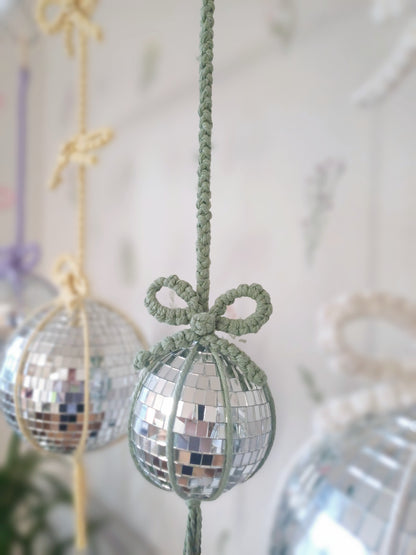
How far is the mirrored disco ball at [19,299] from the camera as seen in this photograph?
1.87 ft

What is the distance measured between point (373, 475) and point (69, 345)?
27 cm

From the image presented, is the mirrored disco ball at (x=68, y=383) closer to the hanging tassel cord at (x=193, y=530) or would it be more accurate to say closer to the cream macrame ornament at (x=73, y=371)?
the cream macrame ornament at (x=73, y=371)

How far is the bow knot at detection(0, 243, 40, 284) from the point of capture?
642 millimetres

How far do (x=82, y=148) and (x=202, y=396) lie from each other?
0.24 meters

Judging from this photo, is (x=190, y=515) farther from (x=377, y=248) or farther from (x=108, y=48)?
(x=108, y=48)

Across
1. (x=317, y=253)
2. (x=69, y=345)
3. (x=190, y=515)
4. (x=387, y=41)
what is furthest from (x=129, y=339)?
(x=387, y=41)

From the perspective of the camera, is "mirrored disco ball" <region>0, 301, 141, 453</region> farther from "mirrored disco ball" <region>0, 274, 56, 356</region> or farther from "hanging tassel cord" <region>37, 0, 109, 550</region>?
"mirrored disco ball" <region>0, 274, 56, 356</region>

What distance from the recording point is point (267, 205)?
0.75 meters

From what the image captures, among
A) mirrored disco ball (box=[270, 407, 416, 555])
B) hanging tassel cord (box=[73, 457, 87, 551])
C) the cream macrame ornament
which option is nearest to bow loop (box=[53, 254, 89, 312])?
the cream macrame ornament

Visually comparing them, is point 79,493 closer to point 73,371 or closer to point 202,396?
point 73,371

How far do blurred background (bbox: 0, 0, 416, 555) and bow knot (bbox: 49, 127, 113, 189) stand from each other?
18 centimetres

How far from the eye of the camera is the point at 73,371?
13.5 inches

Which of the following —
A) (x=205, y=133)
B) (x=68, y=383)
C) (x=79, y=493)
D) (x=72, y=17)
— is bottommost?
(x=79, y=493)

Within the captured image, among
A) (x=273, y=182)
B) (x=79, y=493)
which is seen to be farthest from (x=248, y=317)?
(x=273, y=182)
